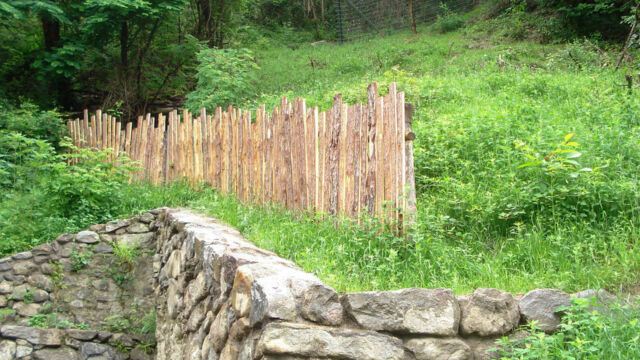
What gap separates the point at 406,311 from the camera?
2.62 m

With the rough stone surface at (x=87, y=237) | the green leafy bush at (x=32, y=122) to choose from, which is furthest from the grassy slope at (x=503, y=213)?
the green leafy bush at (x=32, y=122)

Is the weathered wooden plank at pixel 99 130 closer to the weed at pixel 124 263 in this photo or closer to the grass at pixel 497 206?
the grass at pixel 497 206

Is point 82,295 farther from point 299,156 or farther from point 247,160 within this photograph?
point 299,156

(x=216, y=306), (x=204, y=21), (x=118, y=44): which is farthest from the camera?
(x=204, y=21)

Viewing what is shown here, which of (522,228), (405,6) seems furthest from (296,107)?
(405,6)

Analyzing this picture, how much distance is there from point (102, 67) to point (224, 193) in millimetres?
10323

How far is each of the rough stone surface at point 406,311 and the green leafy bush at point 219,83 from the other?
27.5ft

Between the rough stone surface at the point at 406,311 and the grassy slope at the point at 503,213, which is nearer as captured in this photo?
the rough stone surface at the point at 406,311

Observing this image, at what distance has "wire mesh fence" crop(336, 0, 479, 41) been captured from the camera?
21.9m

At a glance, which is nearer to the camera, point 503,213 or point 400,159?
point 400,159

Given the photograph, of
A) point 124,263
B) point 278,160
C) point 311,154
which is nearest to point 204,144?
point 124,263

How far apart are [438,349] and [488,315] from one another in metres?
0.35

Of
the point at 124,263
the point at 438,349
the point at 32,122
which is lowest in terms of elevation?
the point at 124,263

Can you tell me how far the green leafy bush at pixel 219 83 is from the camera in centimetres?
1061
